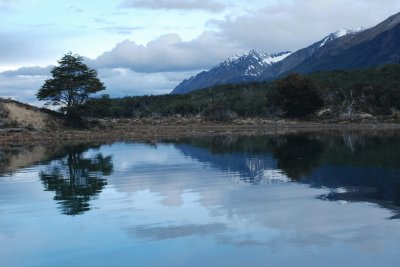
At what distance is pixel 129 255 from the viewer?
11828 millimetres

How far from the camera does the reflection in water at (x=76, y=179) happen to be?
18.2 meters

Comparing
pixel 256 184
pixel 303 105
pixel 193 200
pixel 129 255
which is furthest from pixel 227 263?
pixel 303 105

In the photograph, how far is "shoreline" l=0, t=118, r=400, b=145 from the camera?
184 ft

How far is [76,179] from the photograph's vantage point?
78.7ft

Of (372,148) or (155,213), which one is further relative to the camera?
(372,148)

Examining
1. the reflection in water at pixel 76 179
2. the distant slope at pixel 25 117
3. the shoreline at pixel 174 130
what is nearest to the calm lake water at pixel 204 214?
the reflection in water at pixel 76 179

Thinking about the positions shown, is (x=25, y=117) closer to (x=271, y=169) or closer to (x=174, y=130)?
(x=174, y=130)

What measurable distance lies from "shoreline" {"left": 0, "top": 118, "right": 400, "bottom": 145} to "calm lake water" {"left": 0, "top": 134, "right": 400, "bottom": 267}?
89.1 ft

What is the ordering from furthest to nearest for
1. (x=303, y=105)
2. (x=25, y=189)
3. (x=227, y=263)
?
(x=303, y=105) → (x=25, y=189) → (x=227, y=263)

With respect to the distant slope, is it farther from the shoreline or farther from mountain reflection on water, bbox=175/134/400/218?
mountain reflection on water, bbox=175/134/400/218

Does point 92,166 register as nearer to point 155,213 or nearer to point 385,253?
point 155,213

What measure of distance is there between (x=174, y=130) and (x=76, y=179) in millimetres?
45262

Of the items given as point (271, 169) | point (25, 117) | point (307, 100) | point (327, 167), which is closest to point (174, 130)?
point (25, 117)

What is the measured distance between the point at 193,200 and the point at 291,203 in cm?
332
